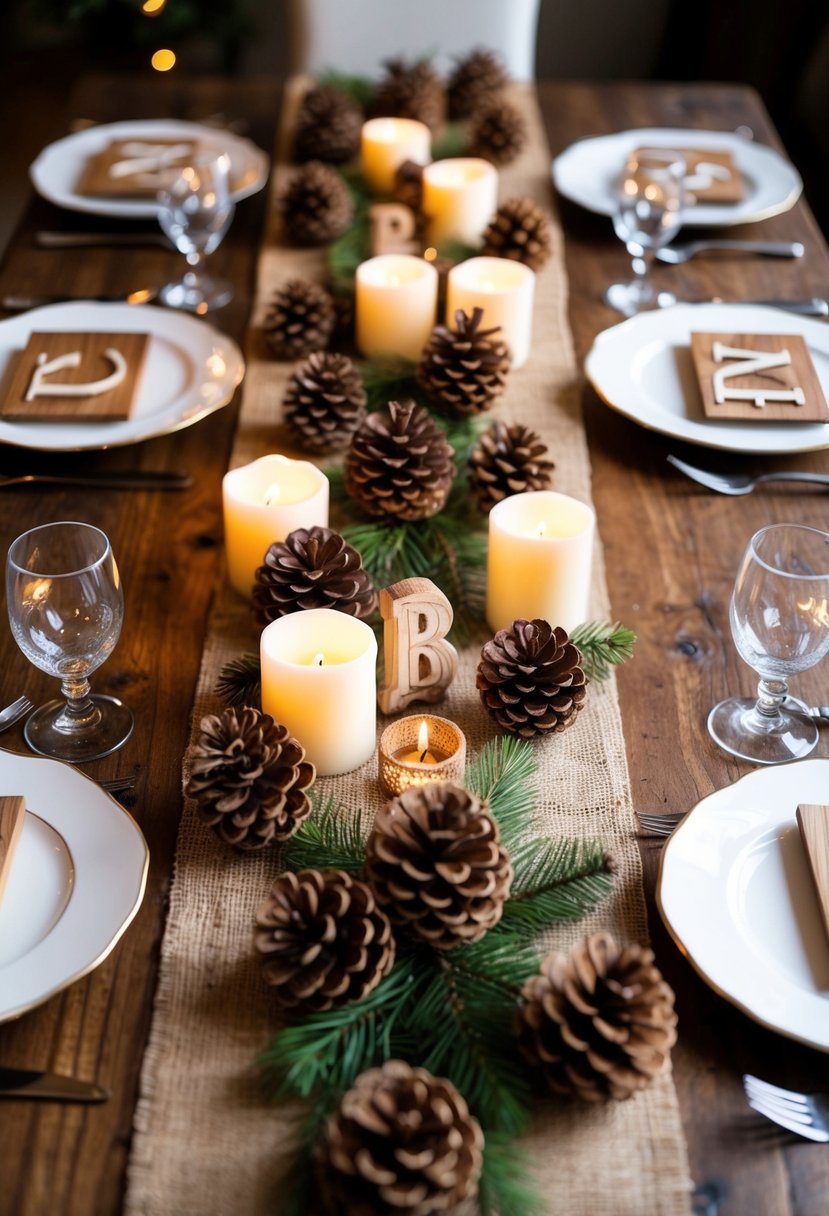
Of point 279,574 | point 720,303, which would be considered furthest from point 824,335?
point 279,574

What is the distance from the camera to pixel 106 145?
71.8 inches

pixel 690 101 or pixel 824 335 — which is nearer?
pixel 824 335

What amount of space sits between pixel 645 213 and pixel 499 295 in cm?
29

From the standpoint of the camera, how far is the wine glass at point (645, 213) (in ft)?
4.83

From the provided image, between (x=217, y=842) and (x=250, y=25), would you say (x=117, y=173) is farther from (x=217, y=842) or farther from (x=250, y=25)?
(x=250, y=25)

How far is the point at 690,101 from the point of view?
2.05 m

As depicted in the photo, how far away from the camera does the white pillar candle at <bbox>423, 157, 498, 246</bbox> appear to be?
160 cm

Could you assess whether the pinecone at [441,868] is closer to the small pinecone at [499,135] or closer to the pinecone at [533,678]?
the pinecone at [533,678]

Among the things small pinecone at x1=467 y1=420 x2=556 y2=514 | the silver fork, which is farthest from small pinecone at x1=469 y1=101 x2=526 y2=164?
the silver fork

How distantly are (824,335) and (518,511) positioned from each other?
0.60 m

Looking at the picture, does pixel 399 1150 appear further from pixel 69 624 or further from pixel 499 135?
pixel 499 135

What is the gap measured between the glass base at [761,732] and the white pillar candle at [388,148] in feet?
3.47

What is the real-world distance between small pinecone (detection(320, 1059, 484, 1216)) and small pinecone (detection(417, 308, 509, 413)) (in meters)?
0.80

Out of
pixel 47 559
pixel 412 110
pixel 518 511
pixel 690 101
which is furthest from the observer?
pixel 690 101
